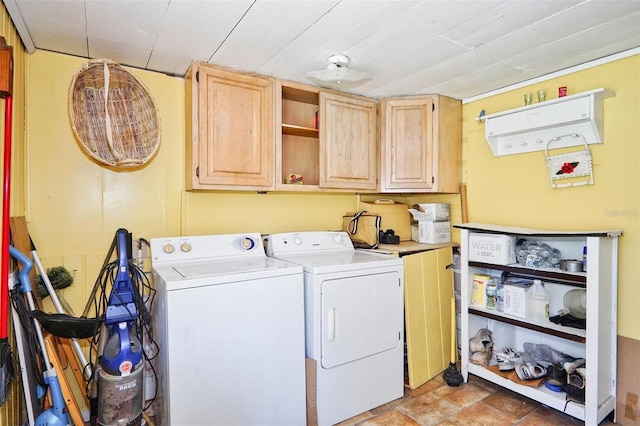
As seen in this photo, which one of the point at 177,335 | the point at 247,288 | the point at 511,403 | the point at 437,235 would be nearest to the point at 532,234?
the point at 437,235

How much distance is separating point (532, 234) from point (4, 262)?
8.66 ft

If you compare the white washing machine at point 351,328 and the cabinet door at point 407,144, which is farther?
the cabinet door at point 407,144

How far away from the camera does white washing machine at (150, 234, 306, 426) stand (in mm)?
1716

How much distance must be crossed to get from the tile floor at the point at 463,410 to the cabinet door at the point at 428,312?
0.17m

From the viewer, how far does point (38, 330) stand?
171 cm

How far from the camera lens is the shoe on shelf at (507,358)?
2429 mm

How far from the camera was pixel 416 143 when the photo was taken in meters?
2.84

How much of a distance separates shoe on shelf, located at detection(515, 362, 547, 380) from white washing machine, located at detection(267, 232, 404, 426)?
0.74 meters

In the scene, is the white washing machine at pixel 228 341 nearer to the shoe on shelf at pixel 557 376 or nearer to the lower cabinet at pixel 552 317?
the lower cabinet at pixel 552 317

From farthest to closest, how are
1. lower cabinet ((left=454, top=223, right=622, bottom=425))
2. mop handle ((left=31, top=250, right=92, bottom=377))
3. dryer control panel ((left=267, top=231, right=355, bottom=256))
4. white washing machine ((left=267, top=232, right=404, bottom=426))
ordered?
1. dryer control panel ((left=267, top=231, right=355, bottom=256))
2. white washing machine ((left=267, top=232, right=404, bottom=426))
3. lower cabinet ((left=454, top=223, right=622, bottom=425))
4. mop handle ((left=31, top=250, right=92, bottom=377))

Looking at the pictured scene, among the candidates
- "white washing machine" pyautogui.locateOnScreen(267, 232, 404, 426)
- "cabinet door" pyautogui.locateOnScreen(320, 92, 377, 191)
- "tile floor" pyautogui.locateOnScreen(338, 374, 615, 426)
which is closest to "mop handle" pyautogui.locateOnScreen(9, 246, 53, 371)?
"white washing machine" pyautogui.locateOnScreen(267, 232, 404, 426)

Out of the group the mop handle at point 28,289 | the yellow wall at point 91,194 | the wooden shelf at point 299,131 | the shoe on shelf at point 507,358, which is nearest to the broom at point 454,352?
the shoe on shelf at point 507,358

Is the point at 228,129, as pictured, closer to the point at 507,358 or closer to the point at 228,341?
the point at 228,341

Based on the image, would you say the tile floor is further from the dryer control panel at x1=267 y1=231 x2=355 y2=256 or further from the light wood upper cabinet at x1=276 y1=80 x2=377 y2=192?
the light wood upper cabinet at x1=276 y1=80 x2=377 y2=192
